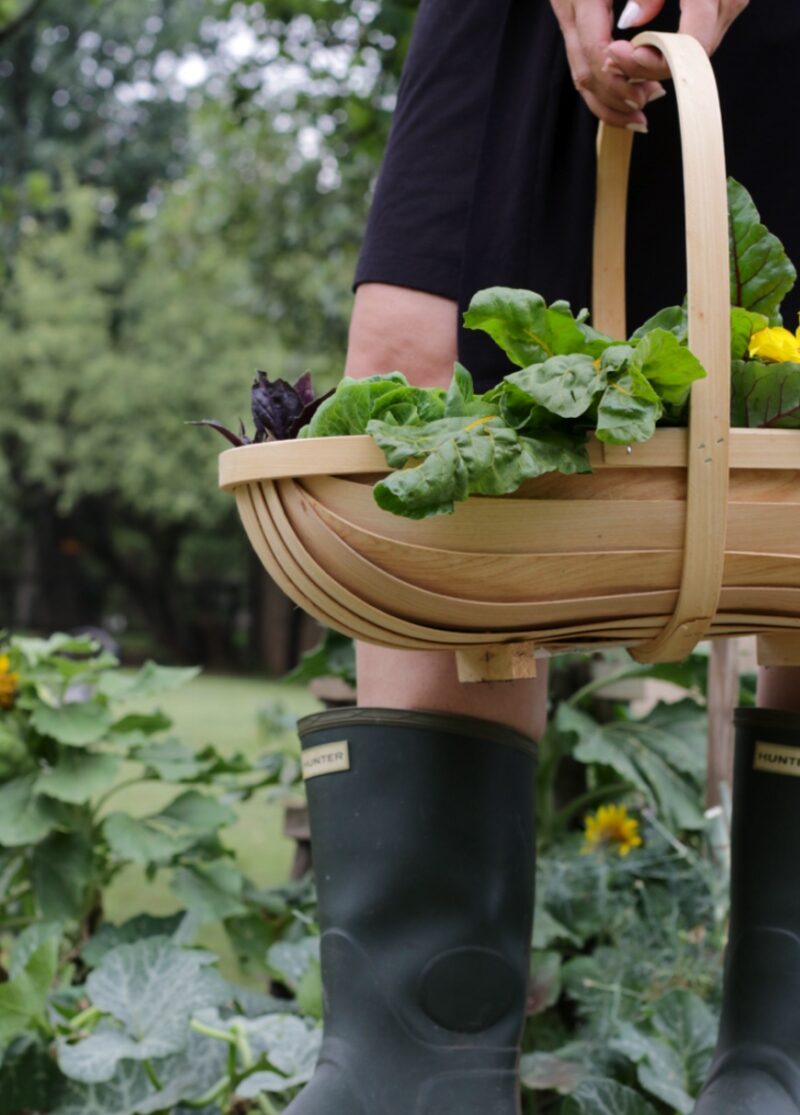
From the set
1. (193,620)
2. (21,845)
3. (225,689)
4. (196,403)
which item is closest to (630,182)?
(21,845)

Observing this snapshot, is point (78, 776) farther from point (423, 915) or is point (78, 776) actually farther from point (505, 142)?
point (505, 142)

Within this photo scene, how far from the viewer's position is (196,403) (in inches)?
593

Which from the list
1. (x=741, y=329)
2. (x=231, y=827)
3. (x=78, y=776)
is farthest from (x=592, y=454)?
(x=231, y=827)

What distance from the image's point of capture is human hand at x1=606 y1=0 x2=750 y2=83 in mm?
816

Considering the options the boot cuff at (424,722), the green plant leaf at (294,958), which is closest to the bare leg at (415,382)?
the boot cuff at (424,722)

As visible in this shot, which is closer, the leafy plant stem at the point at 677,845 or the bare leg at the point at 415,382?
the bare leg at the point at 415,382

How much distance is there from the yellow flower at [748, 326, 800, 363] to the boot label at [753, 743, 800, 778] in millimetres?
305

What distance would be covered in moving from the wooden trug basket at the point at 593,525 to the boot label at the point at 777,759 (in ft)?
0.71

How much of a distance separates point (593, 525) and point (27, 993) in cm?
85

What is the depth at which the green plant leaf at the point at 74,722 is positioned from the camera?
67.6 inches

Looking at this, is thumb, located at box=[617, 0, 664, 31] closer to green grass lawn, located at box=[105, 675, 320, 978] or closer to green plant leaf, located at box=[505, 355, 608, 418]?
green plant leaf, located at box=[505, 355, 608, 418]

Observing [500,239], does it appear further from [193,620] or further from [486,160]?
[193,620]

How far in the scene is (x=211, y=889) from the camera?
174 centimetres

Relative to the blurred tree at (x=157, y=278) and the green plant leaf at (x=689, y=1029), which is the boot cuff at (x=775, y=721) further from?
the blurred tree at (x=157, y=278)
